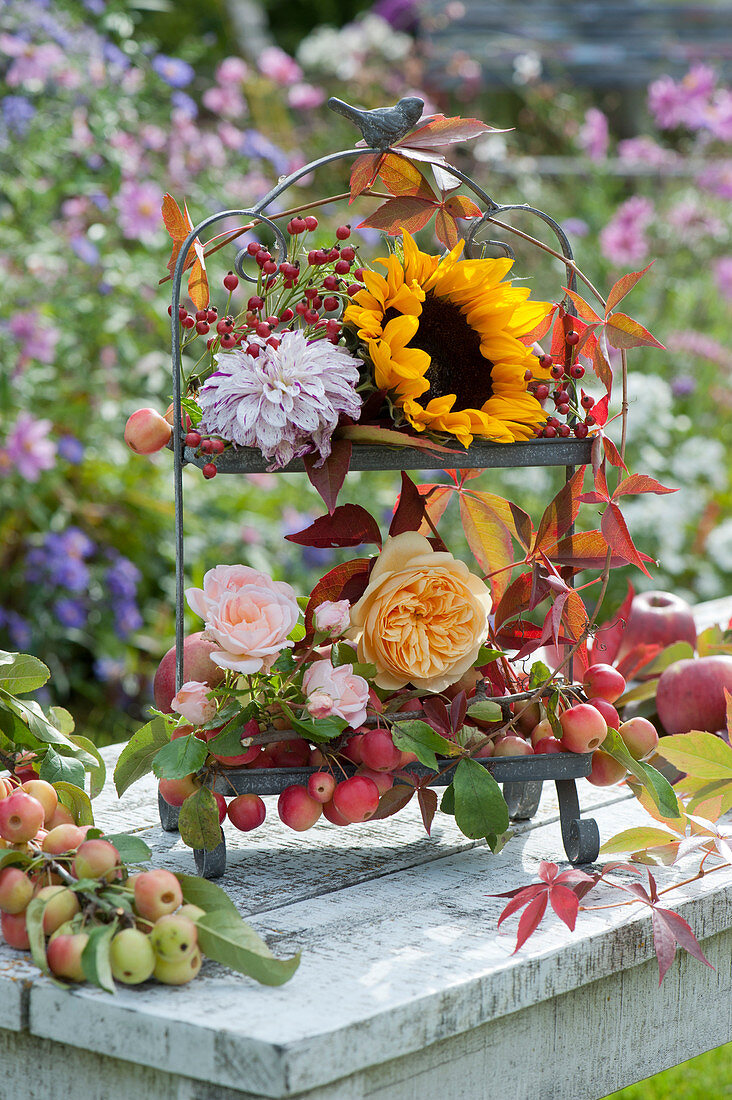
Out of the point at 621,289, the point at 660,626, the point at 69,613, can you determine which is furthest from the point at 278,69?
the point at 621,289

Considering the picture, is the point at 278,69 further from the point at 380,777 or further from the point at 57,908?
Result: the point at 57,908

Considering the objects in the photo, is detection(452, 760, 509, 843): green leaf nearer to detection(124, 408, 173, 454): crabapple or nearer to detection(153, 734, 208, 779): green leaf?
detection(153, 734, 208, 779): green leaf

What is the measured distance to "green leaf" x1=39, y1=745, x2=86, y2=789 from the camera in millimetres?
1084

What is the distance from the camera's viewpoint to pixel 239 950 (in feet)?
2.73

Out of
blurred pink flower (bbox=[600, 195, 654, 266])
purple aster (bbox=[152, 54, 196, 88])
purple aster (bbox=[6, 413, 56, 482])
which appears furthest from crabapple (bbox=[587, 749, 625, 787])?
blurred pink flower (bbox=[600, 195, 654, 266])

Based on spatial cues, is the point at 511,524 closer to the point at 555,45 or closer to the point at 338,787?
the point at 338,787

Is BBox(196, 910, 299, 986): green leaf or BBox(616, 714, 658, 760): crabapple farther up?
BBox(616, 714, 658, 760): crabapple

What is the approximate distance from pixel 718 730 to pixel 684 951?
1.43 feet

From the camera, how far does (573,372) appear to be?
3.59 feet

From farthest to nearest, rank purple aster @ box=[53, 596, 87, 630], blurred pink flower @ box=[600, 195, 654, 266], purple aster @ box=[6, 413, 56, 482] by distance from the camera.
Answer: blurred pink flower @ box=[600, 195, 654, 266]
purple aster @ box=[53, 596, 87, 630]
purple aster @ box=[6, 413, 56, 482]

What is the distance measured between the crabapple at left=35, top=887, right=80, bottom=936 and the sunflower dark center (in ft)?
1.67

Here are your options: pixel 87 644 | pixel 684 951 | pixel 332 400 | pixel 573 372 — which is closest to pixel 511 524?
pixel 573 372

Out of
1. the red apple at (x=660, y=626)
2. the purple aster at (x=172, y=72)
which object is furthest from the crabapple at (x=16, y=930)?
the purple aster at (x=172, y=72)

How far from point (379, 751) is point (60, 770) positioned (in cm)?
30
